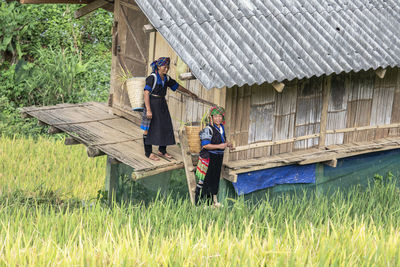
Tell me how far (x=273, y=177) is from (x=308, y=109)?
1152 millimetres

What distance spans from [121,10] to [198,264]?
19.5ft

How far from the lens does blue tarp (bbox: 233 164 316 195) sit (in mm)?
8750

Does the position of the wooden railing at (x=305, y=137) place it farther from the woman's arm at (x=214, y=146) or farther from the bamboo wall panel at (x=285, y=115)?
the woman's arm at (x=214, y=146)

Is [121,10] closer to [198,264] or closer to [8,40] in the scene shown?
[198,264]

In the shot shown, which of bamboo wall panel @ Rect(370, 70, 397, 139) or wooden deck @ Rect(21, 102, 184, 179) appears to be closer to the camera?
wooden deck @ Rect(21, 102, 184, 179)

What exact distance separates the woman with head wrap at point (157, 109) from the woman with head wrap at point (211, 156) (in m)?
0.59

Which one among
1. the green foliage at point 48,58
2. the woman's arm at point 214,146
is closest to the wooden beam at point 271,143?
the woman's arm at point 214,146

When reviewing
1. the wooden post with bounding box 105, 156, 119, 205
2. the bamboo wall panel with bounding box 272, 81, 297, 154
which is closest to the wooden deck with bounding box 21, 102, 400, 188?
the bamboo wall panel with bounding box 272, 81, 297, 154

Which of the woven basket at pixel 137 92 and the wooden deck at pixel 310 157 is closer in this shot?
the wooden deck at pixel 310 157

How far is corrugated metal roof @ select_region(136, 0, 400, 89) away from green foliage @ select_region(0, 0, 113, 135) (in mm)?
7337

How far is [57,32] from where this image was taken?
17.6 meters

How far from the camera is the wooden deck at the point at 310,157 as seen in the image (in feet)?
27.7

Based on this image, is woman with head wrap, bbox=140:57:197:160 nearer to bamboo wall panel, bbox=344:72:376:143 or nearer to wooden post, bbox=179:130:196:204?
wooden post, bbox=179:130:196:204

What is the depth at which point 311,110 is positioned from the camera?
938cm
